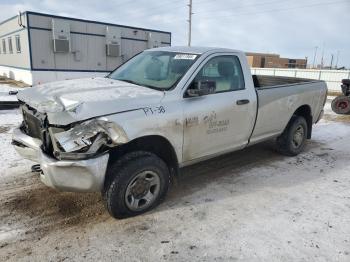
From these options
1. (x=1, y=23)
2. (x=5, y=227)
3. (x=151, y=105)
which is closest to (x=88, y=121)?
(x=151, y=105)

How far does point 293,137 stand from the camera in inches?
230

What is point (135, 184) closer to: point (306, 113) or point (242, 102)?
point (242, 102)

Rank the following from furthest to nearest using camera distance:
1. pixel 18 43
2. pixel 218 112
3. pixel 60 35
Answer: pixel 18 43, pixel 60 35, pixel 218 112

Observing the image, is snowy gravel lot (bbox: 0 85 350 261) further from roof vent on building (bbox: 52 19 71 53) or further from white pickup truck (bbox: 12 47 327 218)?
roof vent on building (bbox: 52 19 71 53)

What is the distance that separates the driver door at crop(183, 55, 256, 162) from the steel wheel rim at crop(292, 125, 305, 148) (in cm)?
164

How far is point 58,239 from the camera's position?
311cm

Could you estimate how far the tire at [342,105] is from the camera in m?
10.8

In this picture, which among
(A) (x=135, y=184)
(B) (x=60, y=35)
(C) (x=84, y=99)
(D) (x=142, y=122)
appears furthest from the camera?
(B) (x=60, y=35)

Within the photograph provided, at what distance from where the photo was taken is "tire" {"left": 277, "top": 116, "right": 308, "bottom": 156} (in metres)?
5.73

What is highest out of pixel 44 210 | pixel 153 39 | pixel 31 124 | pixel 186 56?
pixel 153 39

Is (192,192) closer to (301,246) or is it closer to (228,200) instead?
(228,200)

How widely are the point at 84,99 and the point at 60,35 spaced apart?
17.6m

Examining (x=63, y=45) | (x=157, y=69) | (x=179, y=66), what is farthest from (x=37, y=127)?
(x=63, y=45)

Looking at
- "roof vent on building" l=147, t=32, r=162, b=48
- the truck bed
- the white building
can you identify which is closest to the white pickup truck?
the truck bed
